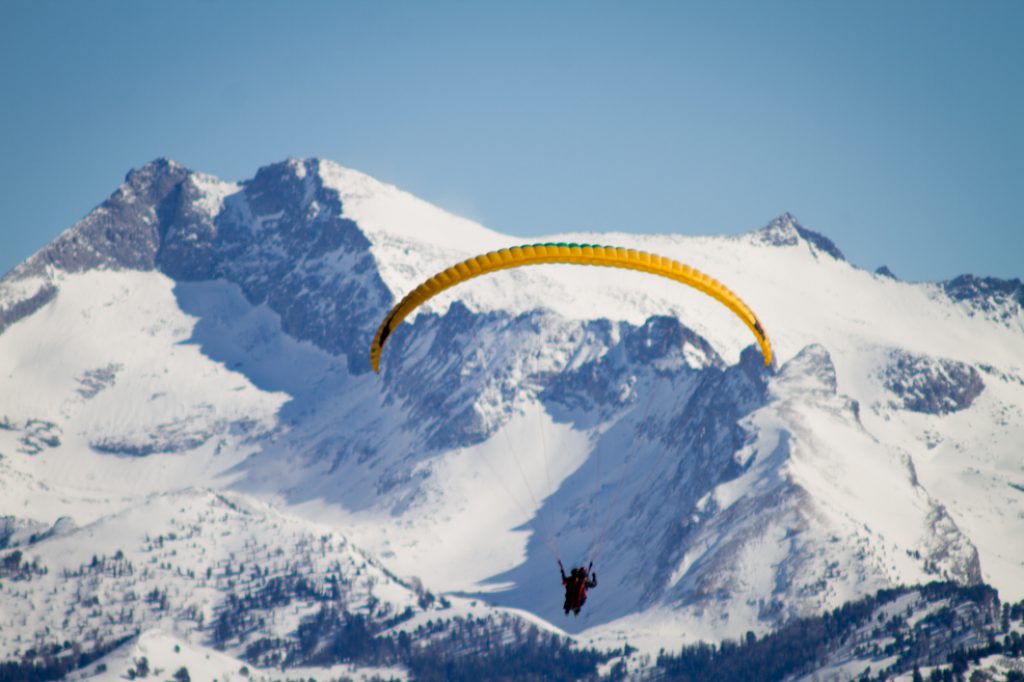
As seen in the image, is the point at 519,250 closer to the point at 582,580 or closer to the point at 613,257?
the point at 613,257

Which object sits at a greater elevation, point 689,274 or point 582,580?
point 689,274

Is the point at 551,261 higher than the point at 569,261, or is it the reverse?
the point at 551,261

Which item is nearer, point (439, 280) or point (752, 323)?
point (439, 280)

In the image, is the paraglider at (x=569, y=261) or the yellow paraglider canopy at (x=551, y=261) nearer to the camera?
the yellow paraglider canopy at (x=551, y=261)

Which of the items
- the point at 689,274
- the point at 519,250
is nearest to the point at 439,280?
the point at 519,250

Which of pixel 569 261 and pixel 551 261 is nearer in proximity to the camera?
pixel 569 261

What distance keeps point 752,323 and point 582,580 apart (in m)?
15.4

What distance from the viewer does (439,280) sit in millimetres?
82062

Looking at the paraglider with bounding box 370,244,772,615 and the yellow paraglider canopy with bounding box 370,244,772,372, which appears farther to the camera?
the paraglider with bounding box 370,244,772,615

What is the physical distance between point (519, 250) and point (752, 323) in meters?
13.4

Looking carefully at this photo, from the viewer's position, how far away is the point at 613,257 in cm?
8250

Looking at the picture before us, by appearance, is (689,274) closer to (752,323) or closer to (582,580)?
(752,323)

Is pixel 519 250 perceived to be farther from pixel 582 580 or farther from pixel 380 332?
pixel 582 580

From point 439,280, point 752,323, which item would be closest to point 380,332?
point 439,280
